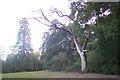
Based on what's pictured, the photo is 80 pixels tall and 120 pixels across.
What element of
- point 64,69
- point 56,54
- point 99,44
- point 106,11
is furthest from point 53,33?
point 106,11

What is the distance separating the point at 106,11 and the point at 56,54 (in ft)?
15.4

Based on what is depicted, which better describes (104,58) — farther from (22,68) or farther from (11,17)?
(11,17)

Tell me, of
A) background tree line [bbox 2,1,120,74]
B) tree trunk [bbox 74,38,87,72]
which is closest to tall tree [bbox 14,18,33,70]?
background tree line [bbox 2,1,120,74]

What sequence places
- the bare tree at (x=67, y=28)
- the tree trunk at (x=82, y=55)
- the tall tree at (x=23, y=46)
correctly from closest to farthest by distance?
1. the tall tree at (x=23, y=46)
2. the tree trunk at (x=82, y=55)
3. the bare tree at (x=67, y=28)

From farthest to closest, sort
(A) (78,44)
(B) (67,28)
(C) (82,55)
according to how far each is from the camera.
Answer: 1. (B) (67,28)
2. (A) (78,44)
3. (C) (82,55)

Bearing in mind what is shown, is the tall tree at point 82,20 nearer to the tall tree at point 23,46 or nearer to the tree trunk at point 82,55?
the tree trunk at point 82,55

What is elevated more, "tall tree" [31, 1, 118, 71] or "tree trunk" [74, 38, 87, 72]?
"tall tree" [31, 1, 118, 71]

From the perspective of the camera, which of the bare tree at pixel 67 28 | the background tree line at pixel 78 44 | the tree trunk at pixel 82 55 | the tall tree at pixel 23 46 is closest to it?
the background tree line at pixel 78 44

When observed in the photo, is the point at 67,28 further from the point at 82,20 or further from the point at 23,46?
the point at 82,20

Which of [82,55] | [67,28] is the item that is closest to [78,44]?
[82,55]

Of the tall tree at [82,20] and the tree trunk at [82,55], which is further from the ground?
the tall tree at [82,20]

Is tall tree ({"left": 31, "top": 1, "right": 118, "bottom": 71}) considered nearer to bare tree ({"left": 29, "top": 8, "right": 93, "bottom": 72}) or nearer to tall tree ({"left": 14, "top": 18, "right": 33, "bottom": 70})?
bare tree ({"left": 29, "top": 8, "right": 93, "bottom": 72})

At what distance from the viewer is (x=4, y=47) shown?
8.52 meters

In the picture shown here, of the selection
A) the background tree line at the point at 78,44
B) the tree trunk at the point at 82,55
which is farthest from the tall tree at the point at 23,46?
the tree trunk at the point at 82,55
